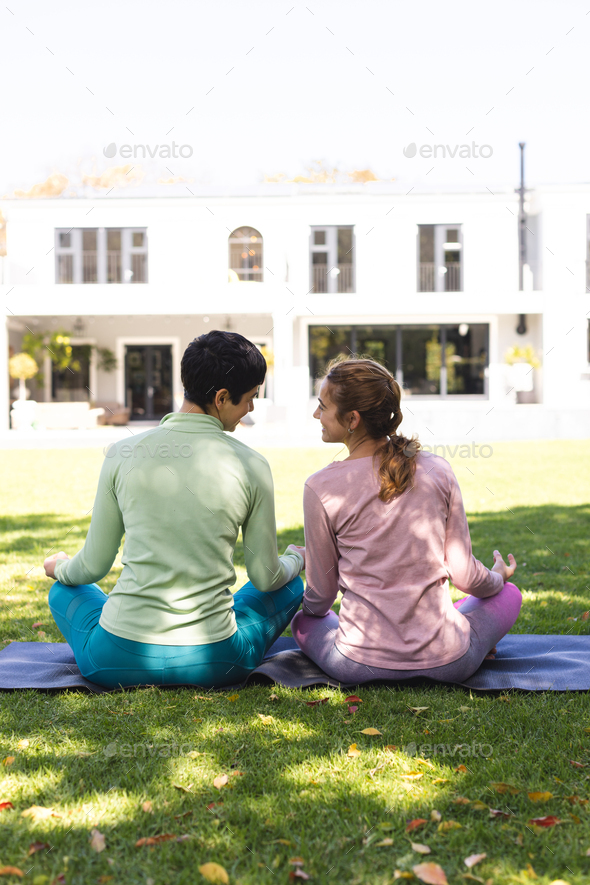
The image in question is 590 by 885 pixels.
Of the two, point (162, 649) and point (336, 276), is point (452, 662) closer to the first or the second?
point (162, 649)

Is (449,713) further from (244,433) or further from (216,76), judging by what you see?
(244,433)

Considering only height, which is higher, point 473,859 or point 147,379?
point 147,379

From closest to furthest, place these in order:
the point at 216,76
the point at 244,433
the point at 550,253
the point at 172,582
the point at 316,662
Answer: the point at 172,582, the point at 316,662, the point at 216,76, the point at 244,433, the point at 550,253

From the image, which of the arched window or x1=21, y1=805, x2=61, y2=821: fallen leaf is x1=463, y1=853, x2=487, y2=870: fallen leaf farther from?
the arched window

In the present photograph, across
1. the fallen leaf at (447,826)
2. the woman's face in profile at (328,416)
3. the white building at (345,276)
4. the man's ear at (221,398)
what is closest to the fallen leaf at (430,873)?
the fallen leaf at (447,826)

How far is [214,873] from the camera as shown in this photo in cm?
168

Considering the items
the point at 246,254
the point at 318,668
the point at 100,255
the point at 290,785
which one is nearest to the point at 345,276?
the point at 246,254

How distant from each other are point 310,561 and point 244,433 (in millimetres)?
15032

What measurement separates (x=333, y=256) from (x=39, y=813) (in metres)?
22.4

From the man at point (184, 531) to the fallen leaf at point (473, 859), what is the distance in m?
1.18

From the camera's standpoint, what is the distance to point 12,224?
74.4 feet

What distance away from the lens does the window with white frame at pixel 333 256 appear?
23156 millimetres

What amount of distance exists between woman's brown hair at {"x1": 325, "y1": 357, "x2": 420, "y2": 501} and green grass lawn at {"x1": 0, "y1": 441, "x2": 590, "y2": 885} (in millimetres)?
836

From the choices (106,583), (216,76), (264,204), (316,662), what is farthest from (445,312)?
(316,662)
